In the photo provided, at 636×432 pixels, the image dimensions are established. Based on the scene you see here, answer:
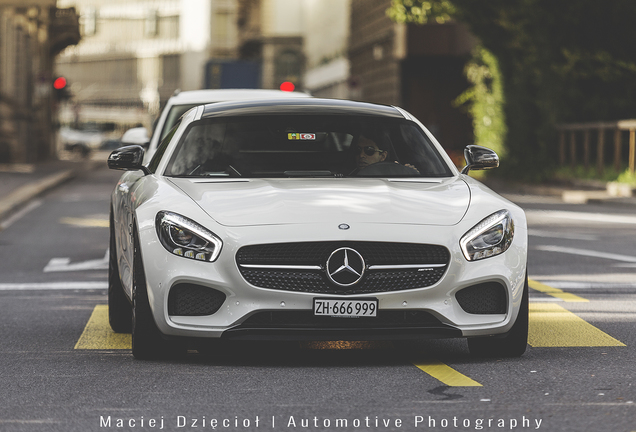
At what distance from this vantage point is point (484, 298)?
6207 mm

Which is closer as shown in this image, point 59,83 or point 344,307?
point 344,307

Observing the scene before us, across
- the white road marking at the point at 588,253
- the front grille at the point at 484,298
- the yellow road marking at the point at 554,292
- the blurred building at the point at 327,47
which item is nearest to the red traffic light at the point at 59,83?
the blurred building at the point at 327,47

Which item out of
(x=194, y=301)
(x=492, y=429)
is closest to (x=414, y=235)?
(x=194, y=301)

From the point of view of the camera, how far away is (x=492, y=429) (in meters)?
4.79

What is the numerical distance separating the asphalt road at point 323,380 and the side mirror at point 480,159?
1.04 metres

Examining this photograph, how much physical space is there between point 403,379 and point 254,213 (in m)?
1.11

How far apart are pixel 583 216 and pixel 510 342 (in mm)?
12594

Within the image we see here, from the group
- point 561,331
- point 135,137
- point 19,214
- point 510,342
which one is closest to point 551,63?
point 19,214

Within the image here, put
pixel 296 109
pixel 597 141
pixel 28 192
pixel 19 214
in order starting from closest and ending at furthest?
pixel 296 109 → pixel 19 214 → pixel 28 192 → pixel 597 141

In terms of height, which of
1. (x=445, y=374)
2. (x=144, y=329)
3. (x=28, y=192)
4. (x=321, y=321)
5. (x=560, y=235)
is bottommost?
(x=28, y=192)

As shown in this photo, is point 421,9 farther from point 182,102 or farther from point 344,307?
point 344,307

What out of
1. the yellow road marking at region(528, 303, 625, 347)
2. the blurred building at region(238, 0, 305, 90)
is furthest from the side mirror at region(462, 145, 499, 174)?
the blurred building at region(238, 0, 305, 90)

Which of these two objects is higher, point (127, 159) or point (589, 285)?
point (127, 159)

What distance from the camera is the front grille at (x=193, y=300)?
6.06 metres
